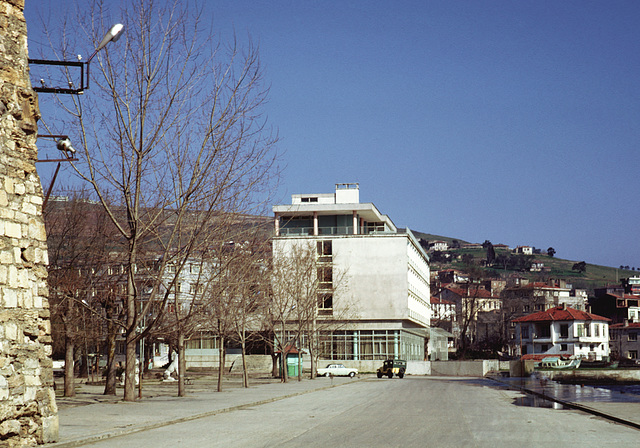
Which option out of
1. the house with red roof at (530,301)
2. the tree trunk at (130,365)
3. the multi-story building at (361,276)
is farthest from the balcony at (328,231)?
the tree trunk at (130,365)

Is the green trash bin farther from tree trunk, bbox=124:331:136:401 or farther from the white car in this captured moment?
tree trunk, bbox=124:331:136:401

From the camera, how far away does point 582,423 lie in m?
19.2

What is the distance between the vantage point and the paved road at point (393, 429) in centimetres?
1493

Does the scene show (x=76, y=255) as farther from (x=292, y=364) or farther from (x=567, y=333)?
(x=567, y=333)

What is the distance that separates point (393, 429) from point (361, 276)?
63910mm

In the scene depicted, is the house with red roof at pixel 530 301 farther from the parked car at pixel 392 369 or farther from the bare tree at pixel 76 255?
the bare tree at pixel 76 255

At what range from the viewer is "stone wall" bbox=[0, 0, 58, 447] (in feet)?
45.8

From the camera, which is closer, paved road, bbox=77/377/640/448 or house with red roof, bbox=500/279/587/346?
paved road, bbox=77/377/640/448

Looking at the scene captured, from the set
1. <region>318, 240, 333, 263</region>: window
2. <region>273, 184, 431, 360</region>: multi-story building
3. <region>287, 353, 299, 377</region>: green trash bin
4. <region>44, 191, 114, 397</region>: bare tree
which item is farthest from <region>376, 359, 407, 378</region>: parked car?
<region>44, 191, 114, 397</region>: bare tree

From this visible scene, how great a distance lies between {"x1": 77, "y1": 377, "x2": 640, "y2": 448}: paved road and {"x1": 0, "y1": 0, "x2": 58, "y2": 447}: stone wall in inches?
63.2

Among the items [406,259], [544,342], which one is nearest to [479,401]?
[406,259]

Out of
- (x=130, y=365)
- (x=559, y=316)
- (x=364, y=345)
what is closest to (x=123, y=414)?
(x=130, y=365)

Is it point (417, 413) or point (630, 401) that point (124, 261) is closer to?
point (417, 413)

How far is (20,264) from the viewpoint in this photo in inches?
572
